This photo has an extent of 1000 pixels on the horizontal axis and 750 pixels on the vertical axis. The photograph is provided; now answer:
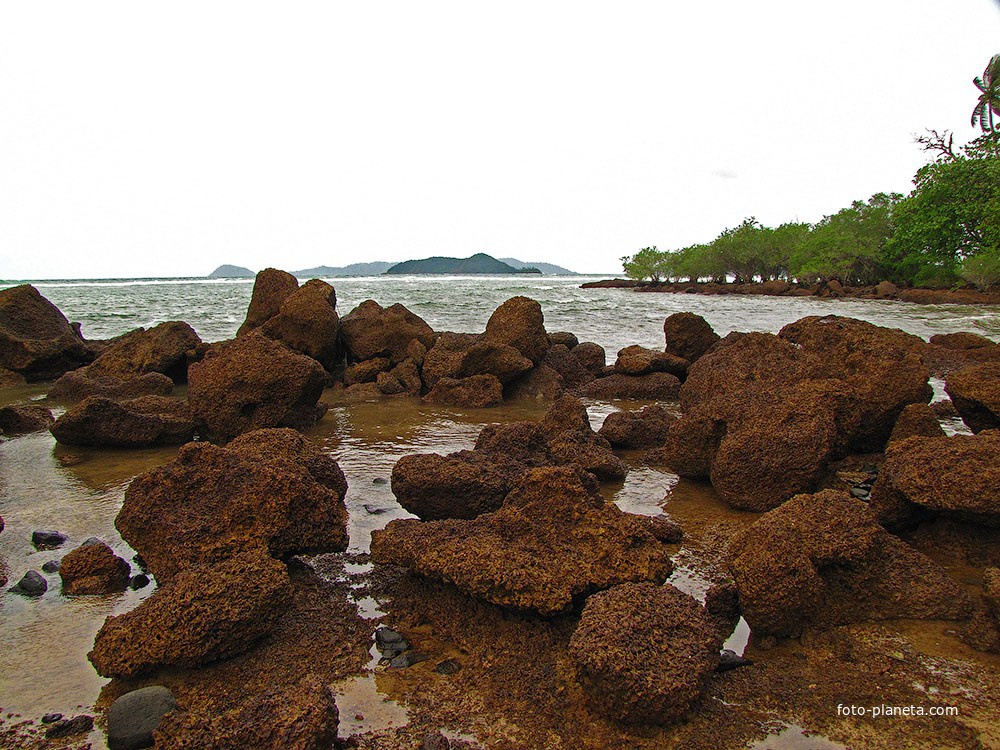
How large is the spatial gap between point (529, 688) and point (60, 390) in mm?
9084

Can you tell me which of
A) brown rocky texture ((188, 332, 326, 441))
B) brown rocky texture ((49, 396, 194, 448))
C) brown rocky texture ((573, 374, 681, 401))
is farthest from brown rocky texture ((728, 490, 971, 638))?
brown rocky texture ((573, 374, 681, 401))

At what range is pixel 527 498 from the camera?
10.8ft

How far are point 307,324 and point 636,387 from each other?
4.94 meters

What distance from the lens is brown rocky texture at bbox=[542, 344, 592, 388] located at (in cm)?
1007

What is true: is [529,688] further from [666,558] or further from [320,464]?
[320,464]

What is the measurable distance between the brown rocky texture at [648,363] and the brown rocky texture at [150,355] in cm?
671

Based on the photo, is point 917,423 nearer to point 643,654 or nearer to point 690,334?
point 643,654

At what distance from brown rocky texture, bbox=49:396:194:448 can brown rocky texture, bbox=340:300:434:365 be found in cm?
404

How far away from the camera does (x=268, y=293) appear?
11.2 meters

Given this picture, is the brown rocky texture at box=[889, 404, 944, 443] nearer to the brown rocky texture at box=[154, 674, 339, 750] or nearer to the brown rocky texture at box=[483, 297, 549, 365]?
the brown rocky texture at box=[154, 674, 339, 750]

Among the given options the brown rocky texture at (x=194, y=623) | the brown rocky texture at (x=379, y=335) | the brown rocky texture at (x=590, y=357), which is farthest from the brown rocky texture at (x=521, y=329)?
the brown rocky texture at (x=194, y=623)

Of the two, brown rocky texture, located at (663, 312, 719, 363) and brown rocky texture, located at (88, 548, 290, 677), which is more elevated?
brown rocky texture, located at (663, 312, 719, 363)

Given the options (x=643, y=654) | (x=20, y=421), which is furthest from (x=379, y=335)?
(x=643, y=654)

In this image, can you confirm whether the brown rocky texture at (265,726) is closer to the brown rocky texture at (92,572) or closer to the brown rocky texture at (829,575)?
the brown rocky texture at (92,572)
